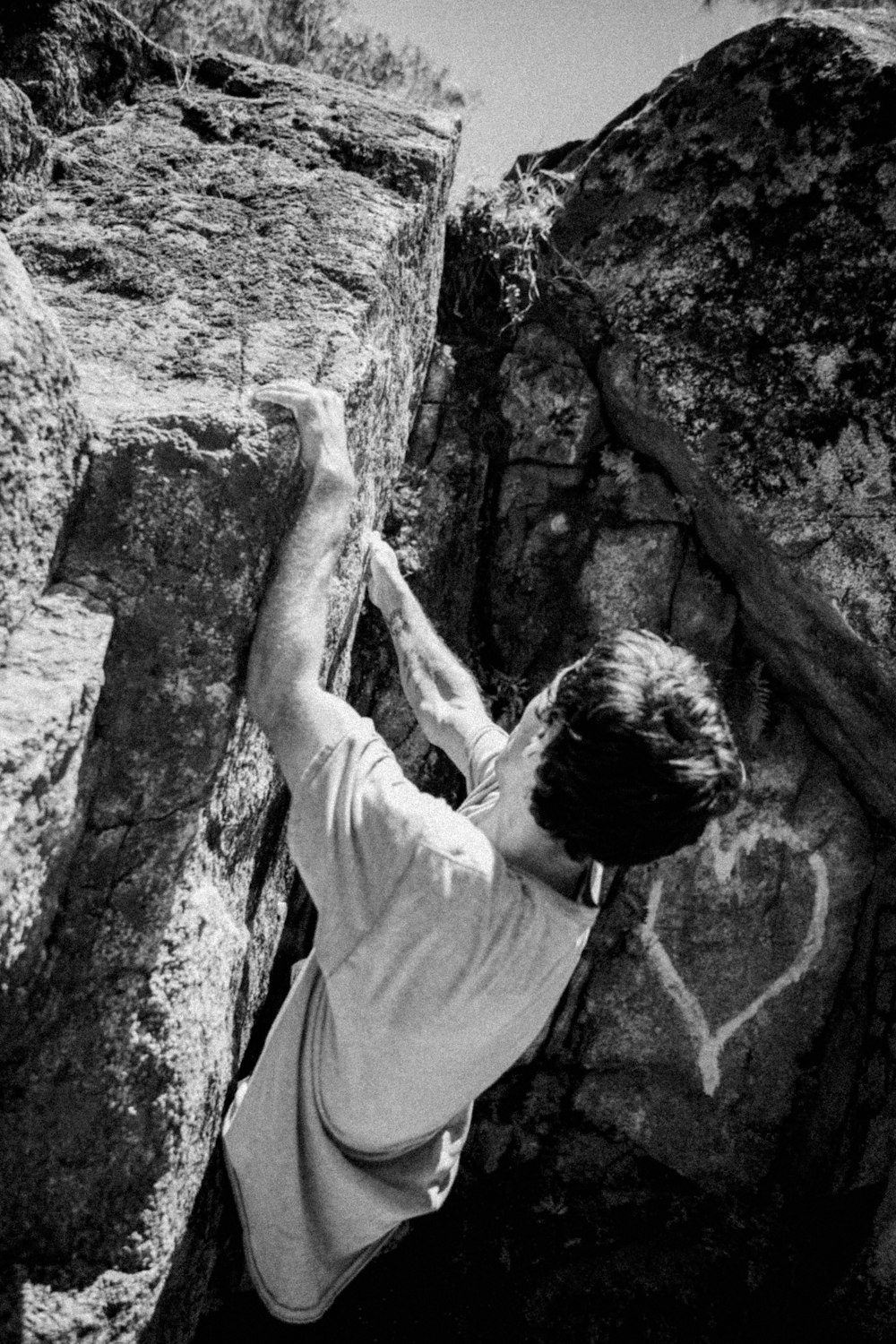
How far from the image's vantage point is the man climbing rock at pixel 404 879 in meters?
1.91

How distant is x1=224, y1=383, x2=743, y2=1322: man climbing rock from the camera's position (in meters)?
1.91

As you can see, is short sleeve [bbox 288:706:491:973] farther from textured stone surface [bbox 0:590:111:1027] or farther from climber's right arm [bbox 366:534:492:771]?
climber's right arm [bbox 366:534:492:771]

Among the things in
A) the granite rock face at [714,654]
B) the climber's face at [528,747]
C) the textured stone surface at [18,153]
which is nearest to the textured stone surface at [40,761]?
the climber's face at [528,747]

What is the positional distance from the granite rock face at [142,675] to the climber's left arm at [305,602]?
0.18 ft

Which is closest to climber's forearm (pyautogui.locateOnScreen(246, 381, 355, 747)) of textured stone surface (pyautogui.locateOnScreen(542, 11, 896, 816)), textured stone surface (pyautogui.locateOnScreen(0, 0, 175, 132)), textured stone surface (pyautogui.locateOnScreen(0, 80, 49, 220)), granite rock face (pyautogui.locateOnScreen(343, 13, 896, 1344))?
textured stone surface (pyautogui.locateOnScreen(0, 80, 49, 220))

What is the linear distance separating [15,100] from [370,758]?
2.21 meters

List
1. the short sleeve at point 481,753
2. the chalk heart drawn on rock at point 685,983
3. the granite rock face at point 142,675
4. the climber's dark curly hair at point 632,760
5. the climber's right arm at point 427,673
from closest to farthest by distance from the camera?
the climber's dark curly hair at point 632,760 < the granite rock face at point 142,675 < the short sleeve at point 481,753 < the climber's right arm at point 427,673 < the chalk heart drawn on rock at point 685,983

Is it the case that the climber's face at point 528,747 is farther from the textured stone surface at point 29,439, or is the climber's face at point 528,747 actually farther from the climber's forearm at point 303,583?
the textured stone surface at point 29,439

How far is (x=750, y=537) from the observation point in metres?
3.58

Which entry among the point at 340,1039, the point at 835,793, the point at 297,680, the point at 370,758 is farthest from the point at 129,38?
the point at 835,793

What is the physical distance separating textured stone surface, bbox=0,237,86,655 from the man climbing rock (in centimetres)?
50

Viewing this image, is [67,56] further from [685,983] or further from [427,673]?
[685,983]

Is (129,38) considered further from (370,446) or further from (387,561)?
(387,561)

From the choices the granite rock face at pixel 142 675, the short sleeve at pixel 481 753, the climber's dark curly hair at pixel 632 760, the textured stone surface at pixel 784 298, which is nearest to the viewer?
the climber's dark curly hair at pixel 632 760
